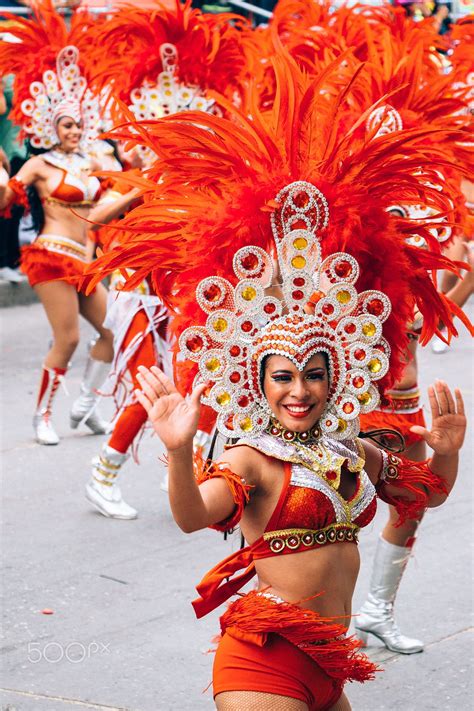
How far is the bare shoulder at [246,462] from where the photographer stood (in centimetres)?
301

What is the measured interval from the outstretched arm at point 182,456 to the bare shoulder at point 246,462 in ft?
0.23

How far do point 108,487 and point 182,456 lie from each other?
3.45 metres

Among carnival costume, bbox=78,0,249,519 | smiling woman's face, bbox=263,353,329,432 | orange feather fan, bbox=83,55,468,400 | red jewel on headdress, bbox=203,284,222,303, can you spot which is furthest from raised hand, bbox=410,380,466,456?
carnival costume, bbox=78,0,249,519

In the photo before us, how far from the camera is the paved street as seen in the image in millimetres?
4312

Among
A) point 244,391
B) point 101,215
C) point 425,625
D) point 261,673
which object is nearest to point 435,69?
point 101,215

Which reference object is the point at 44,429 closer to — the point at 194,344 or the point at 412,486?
the point at 412,486

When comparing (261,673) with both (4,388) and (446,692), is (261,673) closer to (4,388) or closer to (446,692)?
(446,692)

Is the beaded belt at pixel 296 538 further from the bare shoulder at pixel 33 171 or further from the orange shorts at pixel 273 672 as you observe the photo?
the bare shoulder at pixel 33 171

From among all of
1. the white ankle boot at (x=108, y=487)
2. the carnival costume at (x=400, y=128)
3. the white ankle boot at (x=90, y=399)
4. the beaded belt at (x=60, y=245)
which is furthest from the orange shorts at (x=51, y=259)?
the carnival costume at (x=400, y=128)

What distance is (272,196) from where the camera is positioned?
3061 mm

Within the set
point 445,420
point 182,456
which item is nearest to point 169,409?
point 182,456

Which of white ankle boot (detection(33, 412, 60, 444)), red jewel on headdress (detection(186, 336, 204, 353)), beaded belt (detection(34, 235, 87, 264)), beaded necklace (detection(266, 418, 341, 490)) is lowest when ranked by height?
white ankle boot (detection(33, 412, 60, 444))

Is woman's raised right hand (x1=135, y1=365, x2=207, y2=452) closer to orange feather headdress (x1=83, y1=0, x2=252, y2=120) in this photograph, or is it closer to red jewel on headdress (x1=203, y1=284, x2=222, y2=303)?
red jewel on headdress (x1=203, y1=284, x2=222, y2=303)

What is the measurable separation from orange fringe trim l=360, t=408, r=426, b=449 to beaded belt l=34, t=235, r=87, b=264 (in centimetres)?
331
